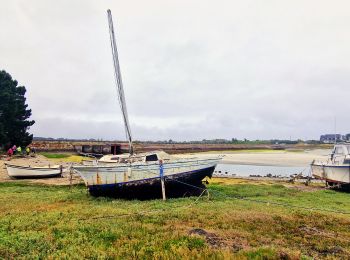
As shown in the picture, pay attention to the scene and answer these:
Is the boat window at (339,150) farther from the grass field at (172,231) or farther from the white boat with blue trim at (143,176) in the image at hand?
the grass field at (172,231)

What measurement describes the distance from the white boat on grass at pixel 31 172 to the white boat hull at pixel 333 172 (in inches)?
1045

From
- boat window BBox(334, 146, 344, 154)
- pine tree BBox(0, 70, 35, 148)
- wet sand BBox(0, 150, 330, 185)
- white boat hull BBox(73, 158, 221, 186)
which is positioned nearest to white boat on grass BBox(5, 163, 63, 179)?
wet sand BBox(0, 150, 330, 185)

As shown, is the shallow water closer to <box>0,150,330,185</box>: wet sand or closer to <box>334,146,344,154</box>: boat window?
<box>0,150,330,185</box>: wet sand

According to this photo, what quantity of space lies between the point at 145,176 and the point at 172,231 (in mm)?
9807

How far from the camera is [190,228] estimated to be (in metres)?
12.1

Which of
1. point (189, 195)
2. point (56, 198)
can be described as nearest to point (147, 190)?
point (189, 195)

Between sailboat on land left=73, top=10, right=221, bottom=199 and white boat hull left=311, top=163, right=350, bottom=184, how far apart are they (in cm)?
1449

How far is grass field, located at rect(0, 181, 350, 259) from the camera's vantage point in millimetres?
9195

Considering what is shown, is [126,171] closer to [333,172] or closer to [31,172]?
[31,172]

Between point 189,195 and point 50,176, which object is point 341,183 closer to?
point 189,195

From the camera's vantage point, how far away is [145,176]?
69.6 ft

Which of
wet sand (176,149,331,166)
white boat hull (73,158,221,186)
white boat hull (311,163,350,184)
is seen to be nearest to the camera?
white boat hull (73,158,221,186)

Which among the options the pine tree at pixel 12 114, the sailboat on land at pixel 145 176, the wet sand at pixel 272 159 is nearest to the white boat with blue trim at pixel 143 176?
the sailboat on land at pixel 145 176

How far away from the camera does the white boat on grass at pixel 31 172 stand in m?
32.9
